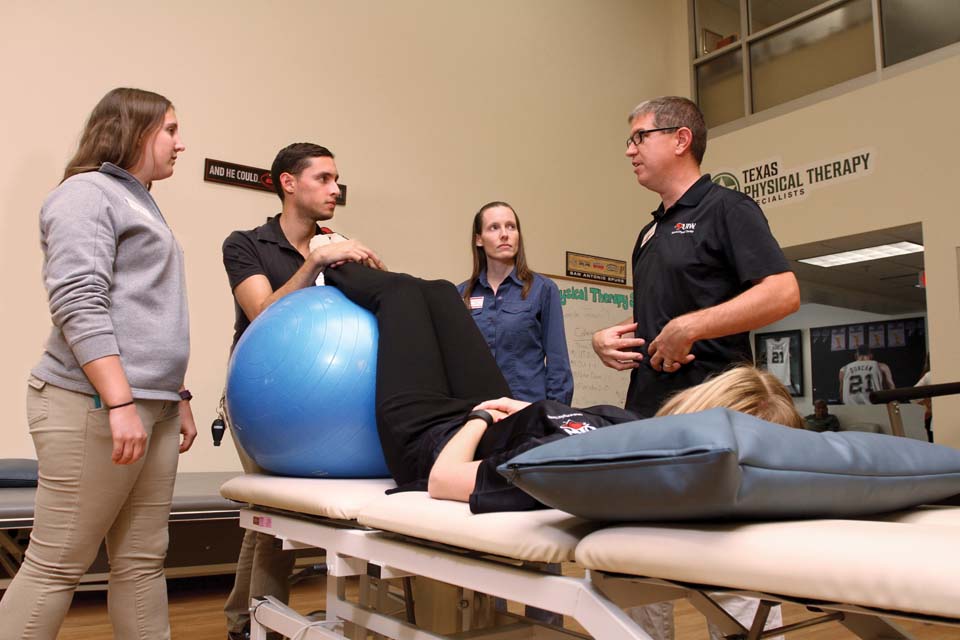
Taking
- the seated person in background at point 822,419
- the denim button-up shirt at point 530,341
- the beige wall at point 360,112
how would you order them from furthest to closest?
the seated person in background at point 822,419
the beige wall at point 360,112
the denim button-up shirt at point 530,341

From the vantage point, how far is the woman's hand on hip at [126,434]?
1348 millimetres

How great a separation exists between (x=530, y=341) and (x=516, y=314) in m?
0.11

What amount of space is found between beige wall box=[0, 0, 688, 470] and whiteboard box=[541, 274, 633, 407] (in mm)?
242

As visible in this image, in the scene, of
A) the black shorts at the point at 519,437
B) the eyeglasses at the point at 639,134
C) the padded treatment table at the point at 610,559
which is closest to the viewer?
the padded treatment table at the point at 610,559

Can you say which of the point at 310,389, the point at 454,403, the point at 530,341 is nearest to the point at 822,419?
the point at 530,341

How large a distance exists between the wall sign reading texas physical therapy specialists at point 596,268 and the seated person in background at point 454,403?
348 centimetres

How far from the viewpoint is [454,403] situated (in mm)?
1564

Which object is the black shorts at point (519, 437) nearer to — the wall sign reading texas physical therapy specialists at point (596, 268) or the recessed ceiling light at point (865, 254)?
the wall sign reading texas physical therapy specialists at point (596, 268)

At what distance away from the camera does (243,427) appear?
170 cm

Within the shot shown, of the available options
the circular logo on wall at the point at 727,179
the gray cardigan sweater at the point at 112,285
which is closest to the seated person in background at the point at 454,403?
the gray cardigan sweater at the point at 112,285

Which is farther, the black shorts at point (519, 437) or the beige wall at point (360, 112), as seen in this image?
the beige wall at point (360, 112)

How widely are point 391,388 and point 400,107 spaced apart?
3359mm

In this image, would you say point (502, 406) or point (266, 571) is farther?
point (266, 571)

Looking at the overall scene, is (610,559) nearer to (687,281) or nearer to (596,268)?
(687,281)
